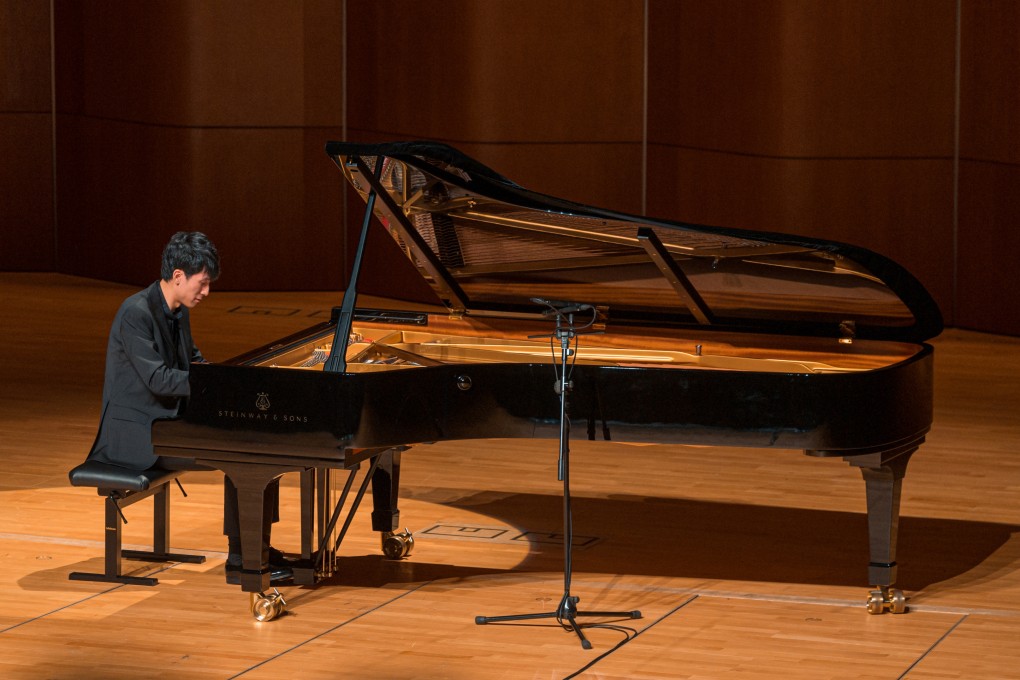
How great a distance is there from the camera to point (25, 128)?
11797 mm

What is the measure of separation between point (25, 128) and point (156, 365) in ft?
24.9

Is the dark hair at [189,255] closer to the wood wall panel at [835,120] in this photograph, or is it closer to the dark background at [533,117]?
the dark background at [533,117]

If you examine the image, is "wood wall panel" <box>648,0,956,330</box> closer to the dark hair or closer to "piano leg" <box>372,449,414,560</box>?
"piano leg" <box>372,449,414,560</box>

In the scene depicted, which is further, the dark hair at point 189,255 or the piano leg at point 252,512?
the dark hair at point 189,255

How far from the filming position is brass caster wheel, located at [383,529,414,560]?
5297 millimetres

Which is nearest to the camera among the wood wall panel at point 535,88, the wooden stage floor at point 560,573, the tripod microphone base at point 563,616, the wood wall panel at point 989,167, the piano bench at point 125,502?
the wooden stage floor at point 560,573

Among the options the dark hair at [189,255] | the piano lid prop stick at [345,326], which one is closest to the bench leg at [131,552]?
the dark hair at [189,255]

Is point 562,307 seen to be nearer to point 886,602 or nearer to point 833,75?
point 886,602

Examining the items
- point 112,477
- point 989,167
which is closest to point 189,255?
point 112,477

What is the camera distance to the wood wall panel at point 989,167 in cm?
964

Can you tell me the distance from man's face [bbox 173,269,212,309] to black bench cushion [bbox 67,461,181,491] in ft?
1.64

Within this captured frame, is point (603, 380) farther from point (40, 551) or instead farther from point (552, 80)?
point (552, 80)

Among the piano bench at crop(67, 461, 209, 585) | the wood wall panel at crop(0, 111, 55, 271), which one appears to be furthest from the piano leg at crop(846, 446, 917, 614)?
the wood wall panel at crop(0, 111, 55, 271)

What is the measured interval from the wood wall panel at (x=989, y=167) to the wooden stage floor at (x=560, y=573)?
2.31 m
